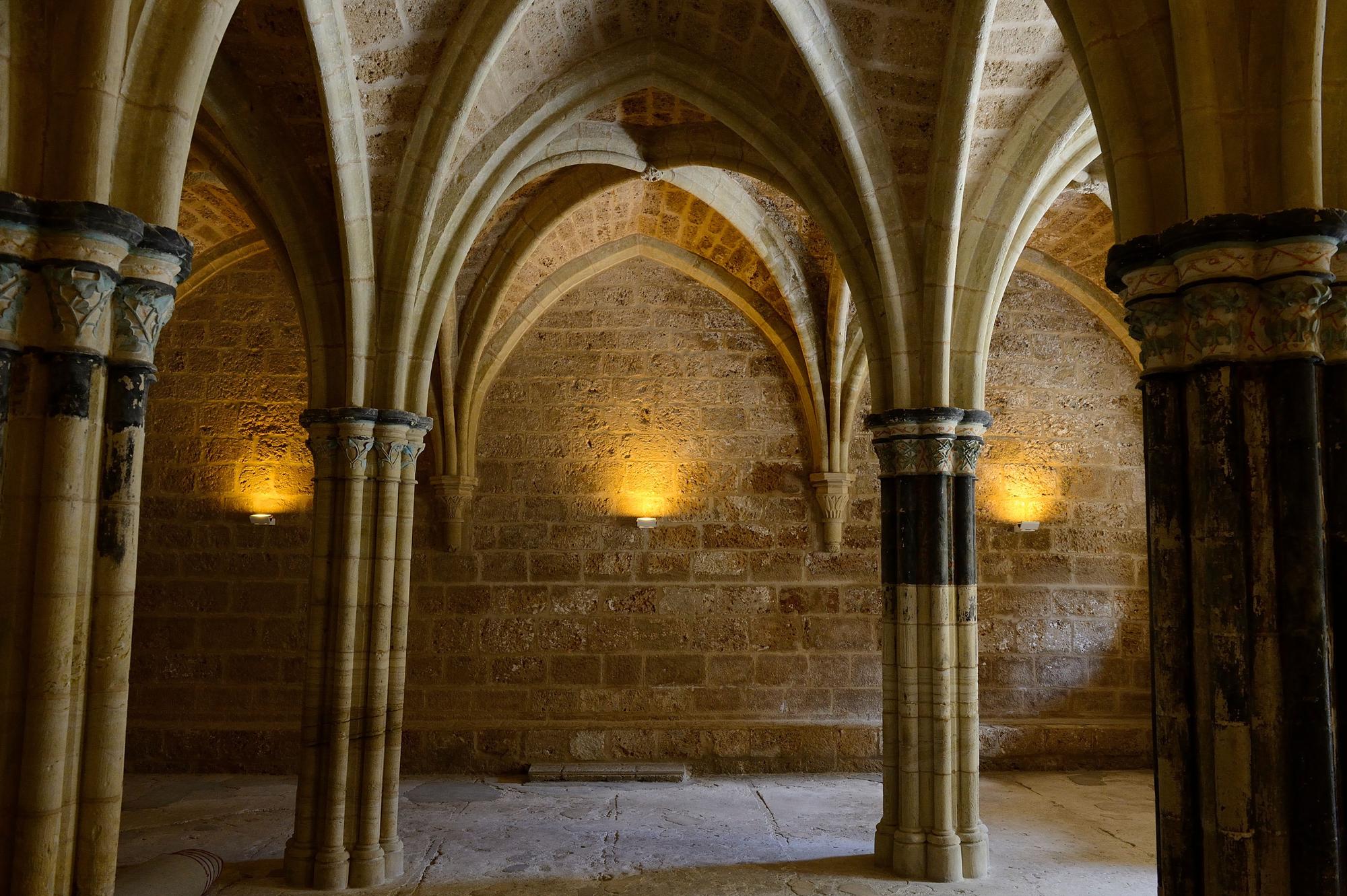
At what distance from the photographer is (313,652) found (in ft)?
19.2

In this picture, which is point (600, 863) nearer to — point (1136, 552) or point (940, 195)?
point (940, 195)

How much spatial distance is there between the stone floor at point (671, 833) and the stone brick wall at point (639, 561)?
1.81ft

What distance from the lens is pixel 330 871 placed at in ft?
18.5

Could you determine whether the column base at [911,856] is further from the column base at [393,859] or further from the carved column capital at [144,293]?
the carved column capital at [144,293]

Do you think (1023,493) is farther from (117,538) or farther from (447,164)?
(117,538)

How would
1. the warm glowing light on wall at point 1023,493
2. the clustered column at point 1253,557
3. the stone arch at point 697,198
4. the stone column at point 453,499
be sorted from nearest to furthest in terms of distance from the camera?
the clustered column at point 1253,557
the stone arch at point 697,198
the stone column at point 453,499
the warm glowing light on wall at point 1023,493

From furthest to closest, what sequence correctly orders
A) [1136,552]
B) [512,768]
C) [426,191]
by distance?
[1136,552] → [512,768] → [426,191]

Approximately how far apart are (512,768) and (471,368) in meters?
3.74

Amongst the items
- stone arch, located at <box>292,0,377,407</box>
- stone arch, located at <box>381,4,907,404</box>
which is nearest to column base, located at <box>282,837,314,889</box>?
stone arch, located at <box>292,0,377,407</box>

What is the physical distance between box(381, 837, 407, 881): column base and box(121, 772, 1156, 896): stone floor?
0.31ft

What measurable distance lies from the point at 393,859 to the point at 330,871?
1.28 feet

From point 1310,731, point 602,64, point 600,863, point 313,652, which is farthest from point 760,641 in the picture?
point 1310,731

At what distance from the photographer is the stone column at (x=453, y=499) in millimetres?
9516

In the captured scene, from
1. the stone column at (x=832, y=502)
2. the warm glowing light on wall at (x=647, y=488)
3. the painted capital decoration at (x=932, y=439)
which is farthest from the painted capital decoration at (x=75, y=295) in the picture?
the stone column at (x=832, y=502)
